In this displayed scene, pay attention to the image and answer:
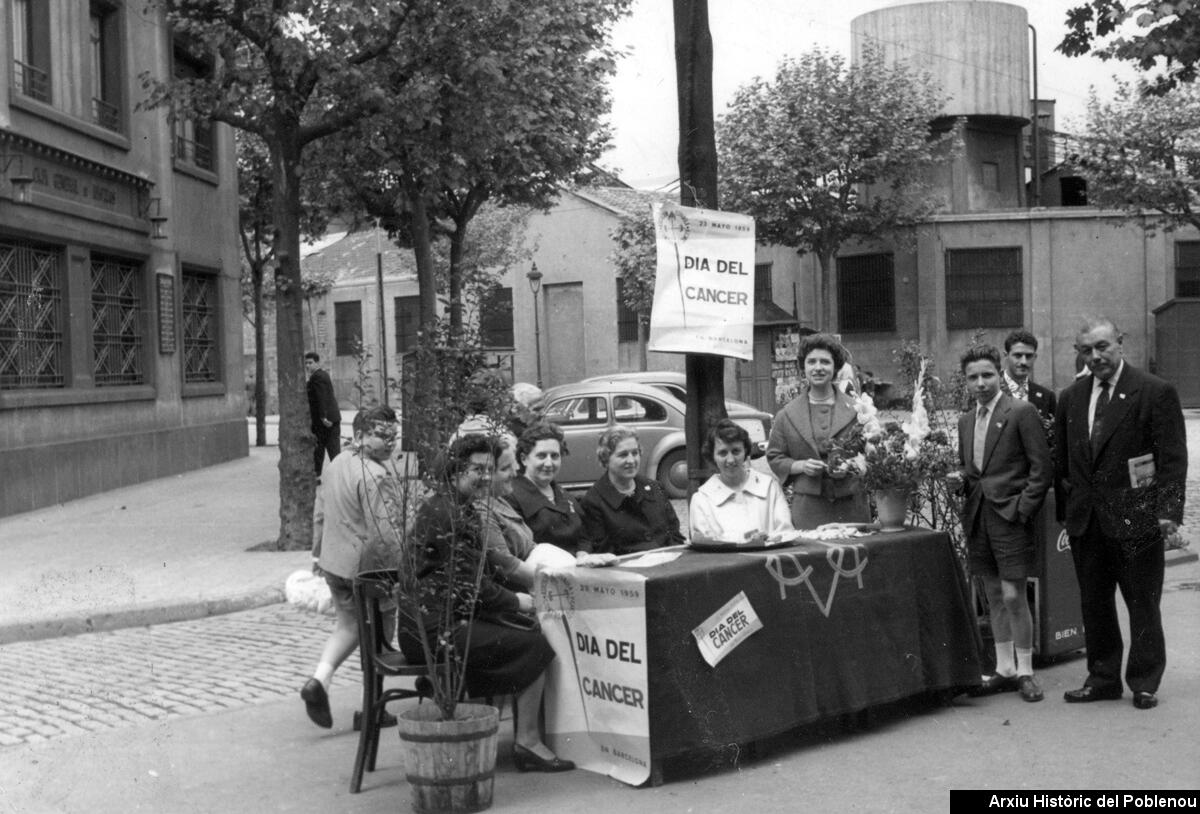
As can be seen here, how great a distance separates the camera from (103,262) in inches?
781

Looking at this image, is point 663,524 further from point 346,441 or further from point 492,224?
point 492,224

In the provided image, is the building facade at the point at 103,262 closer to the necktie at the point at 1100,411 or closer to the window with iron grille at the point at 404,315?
the necktie at the point at 1100,411

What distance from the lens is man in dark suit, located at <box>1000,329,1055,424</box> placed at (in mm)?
8945

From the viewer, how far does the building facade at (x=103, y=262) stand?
1716 centimetres

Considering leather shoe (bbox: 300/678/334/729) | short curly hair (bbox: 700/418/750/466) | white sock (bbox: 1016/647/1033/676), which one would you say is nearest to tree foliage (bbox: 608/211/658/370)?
white sock (bbox: 1016/647/1033/676)

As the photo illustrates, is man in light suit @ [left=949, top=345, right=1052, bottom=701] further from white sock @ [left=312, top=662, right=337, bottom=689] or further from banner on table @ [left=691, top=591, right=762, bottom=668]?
white sock @ [left=312, top=662, right=337, bottom=689]

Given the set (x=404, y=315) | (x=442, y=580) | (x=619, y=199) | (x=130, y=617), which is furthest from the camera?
Result: (x=404, y=315)

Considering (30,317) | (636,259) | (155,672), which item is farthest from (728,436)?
(636,259)

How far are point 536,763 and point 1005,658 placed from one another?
8.58 feet

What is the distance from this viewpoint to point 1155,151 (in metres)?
35.6

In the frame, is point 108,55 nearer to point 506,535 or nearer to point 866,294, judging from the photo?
point 506,535

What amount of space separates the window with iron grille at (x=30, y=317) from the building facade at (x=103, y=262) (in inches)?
0.9

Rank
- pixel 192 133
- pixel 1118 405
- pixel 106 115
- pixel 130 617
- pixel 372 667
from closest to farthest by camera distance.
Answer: pixel 372 667
pixel 1118 405
pixel 130 617
pixel 106 115
pixel 192 133

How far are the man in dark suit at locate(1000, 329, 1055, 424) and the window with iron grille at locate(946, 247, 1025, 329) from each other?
3558cm
